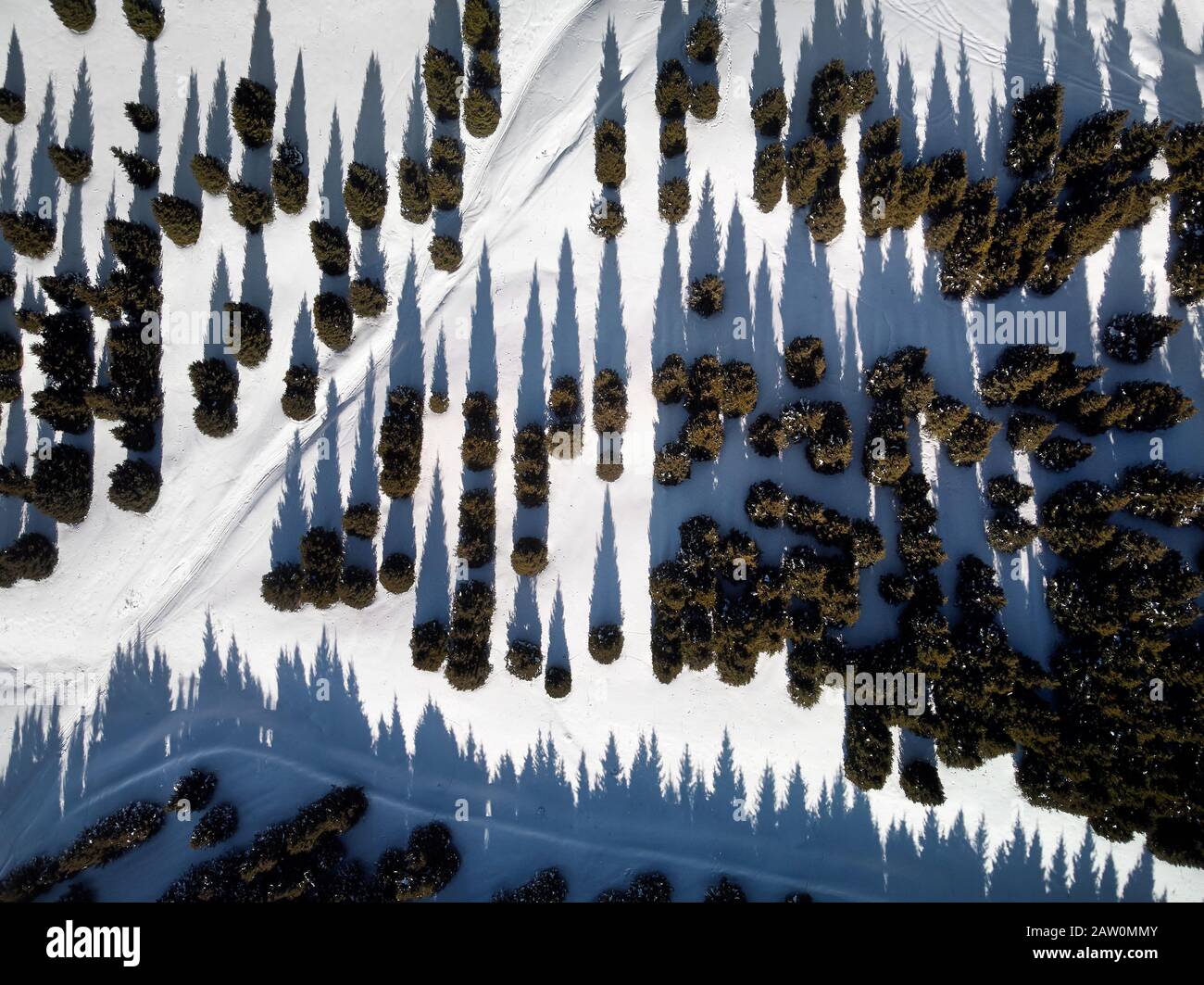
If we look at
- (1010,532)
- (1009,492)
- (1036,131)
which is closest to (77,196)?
(1036,131)

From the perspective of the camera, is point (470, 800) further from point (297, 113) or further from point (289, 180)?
point (297, 113)

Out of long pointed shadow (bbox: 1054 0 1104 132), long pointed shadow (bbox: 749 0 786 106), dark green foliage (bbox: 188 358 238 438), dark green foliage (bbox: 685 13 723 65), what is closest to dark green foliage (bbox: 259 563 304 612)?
dark green foliage (bbox: 188 358 238 438)

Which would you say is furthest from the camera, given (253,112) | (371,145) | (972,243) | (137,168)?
(371,145)

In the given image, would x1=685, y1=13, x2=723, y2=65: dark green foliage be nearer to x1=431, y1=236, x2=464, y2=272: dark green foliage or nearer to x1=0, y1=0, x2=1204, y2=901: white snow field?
x1=0, y1=0, x2=1204, y2=901: white snow field

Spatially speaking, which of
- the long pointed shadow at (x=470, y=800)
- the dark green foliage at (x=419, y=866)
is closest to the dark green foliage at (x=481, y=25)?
the long pointed shadow at (x=470, y=800)
